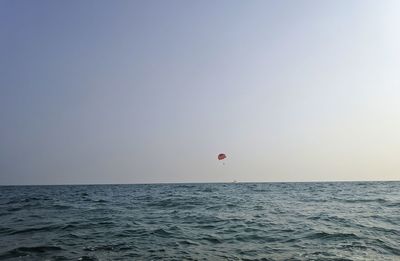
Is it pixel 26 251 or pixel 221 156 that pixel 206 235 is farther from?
pixel 221 156

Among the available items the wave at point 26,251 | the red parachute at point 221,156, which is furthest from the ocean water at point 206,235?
the red parachute at point 221,156

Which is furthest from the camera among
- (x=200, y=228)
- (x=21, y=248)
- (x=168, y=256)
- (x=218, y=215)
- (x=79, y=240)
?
(x=218, y=215)

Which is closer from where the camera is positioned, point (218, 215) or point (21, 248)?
point (21, 248)

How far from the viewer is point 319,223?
55.0ft

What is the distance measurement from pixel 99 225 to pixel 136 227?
1786 millimetres

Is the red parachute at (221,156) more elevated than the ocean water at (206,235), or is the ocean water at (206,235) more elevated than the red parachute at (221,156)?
the red parachute at (221,156)

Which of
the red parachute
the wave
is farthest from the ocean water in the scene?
the red parachute

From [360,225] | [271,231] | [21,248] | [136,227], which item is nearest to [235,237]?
[271,231]

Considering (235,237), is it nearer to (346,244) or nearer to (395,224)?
(346,244)

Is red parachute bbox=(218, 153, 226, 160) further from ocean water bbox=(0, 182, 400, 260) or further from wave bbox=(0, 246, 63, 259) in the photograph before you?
wave bbox=(0, 246, 63, 259)

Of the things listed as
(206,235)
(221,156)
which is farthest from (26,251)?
(221,156)

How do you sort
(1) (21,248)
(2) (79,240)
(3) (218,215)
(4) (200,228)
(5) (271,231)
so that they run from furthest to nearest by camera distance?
(3) (218,215) → (4) (200,228) → (5) (271,231) → (2) (79,240) → (1) (21,248)

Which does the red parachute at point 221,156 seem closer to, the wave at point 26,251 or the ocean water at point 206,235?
the ocean water at point 206,235

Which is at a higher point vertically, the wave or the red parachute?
the red parachute
